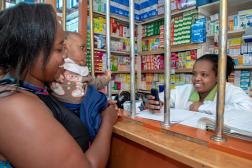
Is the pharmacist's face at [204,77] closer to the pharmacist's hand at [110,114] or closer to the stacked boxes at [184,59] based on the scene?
the pharmacist's hand at [110,114]

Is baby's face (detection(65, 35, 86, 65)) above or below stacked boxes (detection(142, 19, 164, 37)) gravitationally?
below

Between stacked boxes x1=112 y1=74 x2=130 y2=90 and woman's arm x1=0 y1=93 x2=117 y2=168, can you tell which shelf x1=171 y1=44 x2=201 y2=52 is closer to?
stacked boxes x1=112 y1=74 x2=130 y2=90

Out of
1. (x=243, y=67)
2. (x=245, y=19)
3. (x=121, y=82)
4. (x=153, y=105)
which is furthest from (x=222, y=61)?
(x=121, y=82)

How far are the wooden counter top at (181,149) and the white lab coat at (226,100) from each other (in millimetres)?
421

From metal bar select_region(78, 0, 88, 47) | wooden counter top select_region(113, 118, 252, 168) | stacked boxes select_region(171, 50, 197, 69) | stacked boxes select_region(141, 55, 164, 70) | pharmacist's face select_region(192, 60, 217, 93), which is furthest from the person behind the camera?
stacked boxes select_region(141, 55, 164, 70)

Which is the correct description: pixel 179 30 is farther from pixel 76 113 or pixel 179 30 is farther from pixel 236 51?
pixel 76 113

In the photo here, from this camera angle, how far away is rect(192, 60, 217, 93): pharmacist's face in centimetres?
143

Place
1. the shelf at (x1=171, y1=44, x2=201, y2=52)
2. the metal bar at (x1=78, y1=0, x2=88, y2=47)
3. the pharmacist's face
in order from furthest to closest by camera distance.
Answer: the shelf at (x1=171, y1=44, x2=201, y2=52) → the metal bar at (x1=78, y1=0, x2=88, y2=47) → the pharmacist's face

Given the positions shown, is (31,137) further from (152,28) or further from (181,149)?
(152,28)

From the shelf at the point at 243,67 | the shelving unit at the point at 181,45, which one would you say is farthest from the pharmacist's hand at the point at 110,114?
the shelf at the point at 243,67

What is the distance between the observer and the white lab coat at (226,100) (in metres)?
0.99

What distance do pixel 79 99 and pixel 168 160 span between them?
381 mm

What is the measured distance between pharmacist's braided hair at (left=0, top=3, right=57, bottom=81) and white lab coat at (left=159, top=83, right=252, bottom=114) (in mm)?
759

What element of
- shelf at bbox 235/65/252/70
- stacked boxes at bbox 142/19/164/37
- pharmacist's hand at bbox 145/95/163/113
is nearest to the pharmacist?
pharmacist's hand at bbox 145/95/163/113
